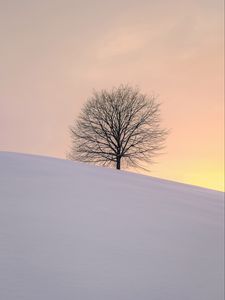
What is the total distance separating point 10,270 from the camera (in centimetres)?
326

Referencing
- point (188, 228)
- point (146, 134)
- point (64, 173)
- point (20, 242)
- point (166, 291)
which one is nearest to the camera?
point (166, 291)

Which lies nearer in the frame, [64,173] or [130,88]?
[64,173]

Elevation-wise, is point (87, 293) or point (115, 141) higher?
point (115, 141)

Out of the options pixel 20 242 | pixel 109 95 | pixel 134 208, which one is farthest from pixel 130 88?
pixel 20 242

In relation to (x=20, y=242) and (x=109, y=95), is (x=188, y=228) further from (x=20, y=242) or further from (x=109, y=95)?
(x=109, y=95)

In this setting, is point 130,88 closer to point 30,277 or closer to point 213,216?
point 213,216

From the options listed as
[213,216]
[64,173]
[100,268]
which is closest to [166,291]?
[100,268]

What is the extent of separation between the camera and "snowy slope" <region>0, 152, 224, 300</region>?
334cm

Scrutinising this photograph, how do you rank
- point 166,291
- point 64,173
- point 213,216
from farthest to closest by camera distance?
point 64,173
point 213,216
point 166,291

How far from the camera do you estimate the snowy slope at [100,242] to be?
131 inches

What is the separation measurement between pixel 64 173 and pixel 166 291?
13.0 feet

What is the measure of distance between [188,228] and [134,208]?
0.71 metres

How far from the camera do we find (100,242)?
423 centimetres

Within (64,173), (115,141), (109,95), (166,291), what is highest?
(109,95)
